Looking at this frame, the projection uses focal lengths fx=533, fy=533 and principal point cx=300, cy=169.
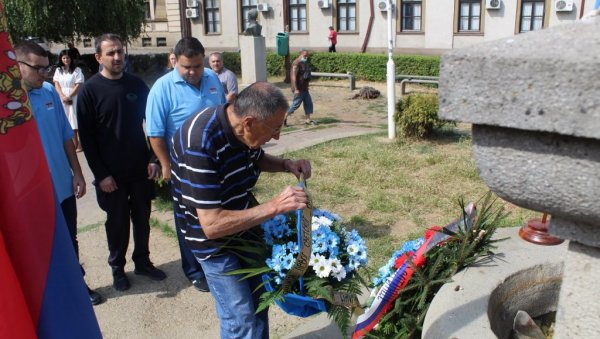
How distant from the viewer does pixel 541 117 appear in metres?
1.19

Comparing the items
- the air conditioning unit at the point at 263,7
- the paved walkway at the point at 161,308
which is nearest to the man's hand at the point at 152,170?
the paved walkway at the point at 161,308

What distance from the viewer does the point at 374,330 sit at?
269cm

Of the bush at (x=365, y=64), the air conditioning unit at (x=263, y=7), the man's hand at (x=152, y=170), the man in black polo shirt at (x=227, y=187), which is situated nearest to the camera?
the man in black polo shirt at (x=227, y=187)

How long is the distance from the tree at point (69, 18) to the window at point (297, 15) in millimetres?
8848

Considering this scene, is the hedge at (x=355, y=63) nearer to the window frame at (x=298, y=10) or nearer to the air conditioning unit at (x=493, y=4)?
the air conditioning unit at (x=493, y=4)

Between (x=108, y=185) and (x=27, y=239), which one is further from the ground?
(x=27, y=239)

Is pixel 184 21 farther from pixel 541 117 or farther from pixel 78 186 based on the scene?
pixel 541 117

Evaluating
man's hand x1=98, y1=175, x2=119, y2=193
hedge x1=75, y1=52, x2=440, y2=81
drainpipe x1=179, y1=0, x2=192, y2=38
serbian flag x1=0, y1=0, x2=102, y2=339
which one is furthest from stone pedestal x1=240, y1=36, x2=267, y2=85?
drainpipe x1=179, y1=0, x2=192, y2=38

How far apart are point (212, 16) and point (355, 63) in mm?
12672

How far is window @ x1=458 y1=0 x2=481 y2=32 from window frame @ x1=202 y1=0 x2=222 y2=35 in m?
13.1

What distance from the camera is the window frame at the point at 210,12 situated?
2903cm

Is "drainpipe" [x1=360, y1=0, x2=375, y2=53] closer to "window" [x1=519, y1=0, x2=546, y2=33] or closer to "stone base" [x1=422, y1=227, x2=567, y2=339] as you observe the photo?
"window" [x1=519, y1=0, x2=546, y2=33]

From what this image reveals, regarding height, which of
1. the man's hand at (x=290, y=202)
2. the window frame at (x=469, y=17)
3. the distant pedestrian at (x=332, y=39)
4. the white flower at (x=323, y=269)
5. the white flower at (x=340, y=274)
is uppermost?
the window frame at (x=469, y=17)

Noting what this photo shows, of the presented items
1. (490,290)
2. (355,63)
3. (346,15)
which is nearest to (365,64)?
(355,63)
